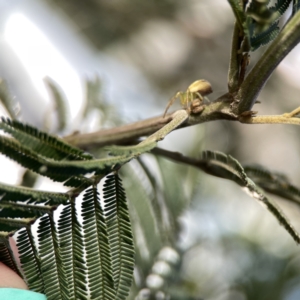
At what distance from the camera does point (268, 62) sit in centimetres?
40

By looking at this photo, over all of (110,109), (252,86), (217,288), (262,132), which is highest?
Answer: (252,86)

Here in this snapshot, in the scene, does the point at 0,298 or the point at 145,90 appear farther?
the point at 145,90

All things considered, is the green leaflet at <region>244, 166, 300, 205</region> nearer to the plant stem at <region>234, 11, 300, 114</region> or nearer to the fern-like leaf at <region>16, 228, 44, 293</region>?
the plant stem at <region>234, 11, 300, 114</region>

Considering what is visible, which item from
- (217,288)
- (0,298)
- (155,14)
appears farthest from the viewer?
(155,14)

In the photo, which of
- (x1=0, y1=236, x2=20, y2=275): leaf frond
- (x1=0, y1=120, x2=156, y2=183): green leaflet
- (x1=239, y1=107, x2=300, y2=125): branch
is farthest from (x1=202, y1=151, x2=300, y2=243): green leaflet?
(x1=0, y1=236, x2=20, y2=275): leaf frond

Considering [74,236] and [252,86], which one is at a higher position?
[252,86]

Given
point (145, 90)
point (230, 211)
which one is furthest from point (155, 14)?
point (230, 211)

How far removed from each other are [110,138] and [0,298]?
0.28m

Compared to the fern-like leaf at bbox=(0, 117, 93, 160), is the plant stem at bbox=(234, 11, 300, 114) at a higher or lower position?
higher

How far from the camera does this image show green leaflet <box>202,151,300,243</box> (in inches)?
18.3

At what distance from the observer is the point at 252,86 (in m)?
0.43

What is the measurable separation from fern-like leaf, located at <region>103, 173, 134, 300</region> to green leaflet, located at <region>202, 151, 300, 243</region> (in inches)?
5.8

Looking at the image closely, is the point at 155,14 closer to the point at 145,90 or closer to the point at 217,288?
the point at 145,90

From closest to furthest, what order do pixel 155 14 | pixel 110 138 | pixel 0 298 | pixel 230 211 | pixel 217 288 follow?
1. pixel 0 298
2. pixel 110 138
3. pixel 217 288
4. pixel 230 211
5. pixel 155 14
